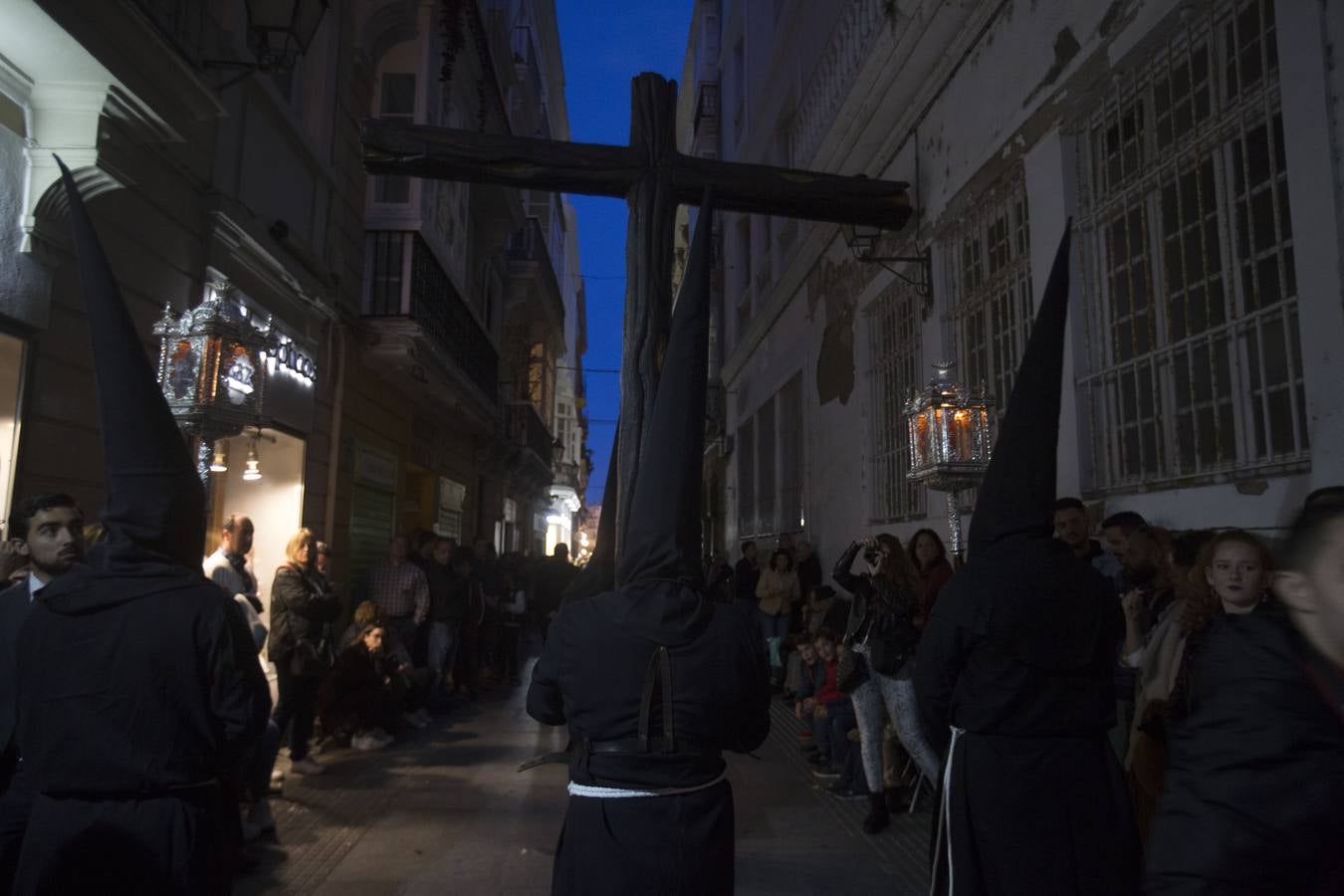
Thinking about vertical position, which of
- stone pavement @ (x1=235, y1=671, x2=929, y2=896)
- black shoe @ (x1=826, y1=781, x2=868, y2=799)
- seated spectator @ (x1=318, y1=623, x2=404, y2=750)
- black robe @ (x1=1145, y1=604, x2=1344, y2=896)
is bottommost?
stone pavement @ (x1=235, y1=671, x2=929, y2=896)

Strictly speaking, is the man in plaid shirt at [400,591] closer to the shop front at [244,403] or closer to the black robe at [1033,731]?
the shop front at [244,403]

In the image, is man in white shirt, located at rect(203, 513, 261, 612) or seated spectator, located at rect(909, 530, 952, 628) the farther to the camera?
seated spectator, located at rect(909, 530, 952, 628)

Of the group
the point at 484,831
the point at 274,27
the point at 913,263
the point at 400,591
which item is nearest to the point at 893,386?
the point at 913,263

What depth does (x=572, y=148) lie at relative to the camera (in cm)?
615

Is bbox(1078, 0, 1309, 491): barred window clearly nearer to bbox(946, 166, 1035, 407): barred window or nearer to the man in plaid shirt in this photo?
Result: bbox(946, 166, 1035, 407): barred window

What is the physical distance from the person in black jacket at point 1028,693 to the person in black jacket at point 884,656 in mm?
2248

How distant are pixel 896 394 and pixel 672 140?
4111mm

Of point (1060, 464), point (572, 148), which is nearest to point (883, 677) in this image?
point (1060, 464)

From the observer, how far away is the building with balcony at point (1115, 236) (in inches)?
157

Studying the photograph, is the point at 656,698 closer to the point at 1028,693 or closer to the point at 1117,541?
the point at 1028,693

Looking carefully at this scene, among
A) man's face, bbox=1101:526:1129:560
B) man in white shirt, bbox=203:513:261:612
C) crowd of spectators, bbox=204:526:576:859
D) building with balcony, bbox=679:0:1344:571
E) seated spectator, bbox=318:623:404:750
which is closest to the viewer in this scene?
building with balcony, bbox=679:0:1344:571

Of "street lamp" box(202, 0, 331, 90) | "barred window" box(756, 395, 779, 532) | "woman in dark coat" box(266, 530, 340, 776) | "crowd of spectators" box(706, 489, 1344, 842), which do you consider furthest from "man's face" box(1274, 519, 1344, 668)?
"barred window" box(756, 395, 779, 532)

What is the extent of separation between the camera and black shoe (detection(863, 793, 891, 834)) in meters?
5.62

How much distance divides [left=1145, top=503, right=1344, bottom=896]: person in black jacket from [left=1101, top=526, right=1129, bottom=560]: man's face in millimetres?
3195
